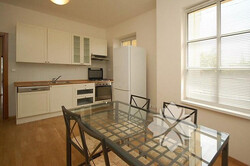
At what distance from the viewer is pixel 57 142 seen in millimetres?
2053

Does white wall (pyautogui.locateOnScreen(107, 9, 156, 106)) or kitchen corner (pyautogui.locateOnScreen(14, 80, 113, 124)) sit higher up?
white wall (pyautogui.locateOnScreen(107, 9, 156, 106))

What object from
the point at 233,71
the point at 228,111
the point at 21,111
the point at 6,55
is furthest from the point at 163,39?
the point at 6,55

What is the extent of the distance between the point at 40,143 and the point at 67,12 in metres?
3.17

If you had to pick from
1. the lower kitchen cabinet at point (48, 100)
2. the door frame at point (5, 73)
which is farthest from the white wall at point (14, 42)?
the lower kitchen cabinet at point (48, 100)

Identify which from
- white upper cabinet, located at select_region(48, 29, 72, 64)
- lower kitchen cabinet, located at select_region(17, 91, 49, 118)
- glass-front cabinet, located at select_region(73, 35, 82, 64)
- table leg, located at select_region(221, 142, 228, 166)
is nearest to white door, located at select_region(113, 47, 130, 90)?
glass-front cabinet, located at select_region(73, 35, 82, 64)

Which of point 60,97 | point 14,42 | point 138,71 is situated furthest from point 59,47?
point 138,71

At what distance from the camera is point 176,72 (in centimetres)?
230

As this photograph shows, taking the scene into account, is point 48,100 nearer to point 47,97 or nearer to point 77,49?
point 47,97

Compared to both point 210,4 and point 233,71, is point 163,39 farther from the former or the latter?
point 233,71

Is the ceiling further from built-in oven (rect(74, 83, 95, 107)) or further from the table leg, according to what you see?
the table leg

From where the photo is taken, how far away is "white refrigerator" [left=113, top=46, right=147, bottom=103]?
2887mm

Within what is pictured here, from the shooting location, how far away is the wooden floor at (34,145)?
63.4 inches

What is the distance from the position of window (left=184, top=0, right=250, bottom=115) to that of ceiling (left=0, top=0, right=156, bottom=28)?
1.32m

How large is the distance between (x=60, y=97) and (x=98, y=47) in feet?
6.59
